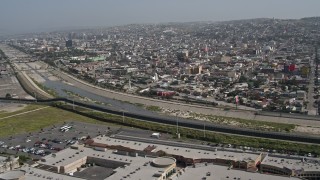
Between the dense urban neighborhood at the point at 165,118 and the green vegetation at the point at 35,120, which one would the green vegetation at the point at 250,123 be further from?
the green vegetation at the point at 35,120

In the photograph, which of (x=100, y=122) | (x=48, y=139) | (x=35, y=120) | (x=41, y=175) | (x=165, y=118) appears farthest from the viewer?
(x=35, y=120)

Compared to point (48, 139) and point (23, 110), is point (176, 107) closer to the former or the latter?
point (23, 110)

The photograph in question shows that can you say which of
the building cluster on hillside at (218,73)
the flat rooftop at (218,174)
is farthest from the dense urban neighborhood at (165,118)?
the building cluster on hillside at (218,73)

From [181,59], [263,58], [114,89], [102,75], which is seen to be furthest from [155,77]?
[263,58]

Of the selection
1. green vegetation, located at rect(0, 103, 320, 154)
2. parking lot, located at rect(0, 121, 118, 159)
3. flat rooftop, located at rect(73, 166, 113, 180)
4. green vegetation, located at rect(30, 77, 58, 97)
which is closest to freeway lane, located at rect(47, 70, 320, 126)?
green vegetation, located at rect(30, 77, 58, 97)

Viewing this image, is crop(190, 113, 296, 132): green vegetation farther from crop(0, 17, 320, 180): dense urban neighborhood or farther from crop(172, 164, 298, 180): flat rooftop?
crop(172, 164, 298, 180): flat rooftop

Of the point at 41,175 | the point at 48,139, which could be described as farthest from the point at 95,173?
the point at 48,139
